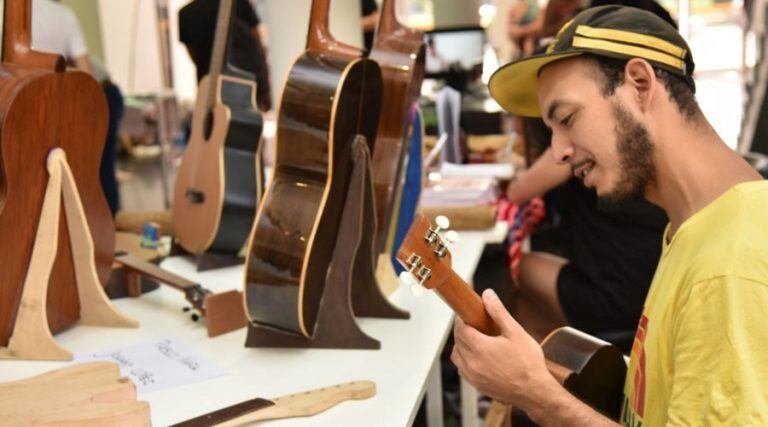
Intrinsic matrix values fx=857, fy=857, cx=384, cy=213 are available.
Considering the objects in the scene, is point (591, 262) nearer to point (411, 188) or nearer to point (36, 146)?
point (411, 188)

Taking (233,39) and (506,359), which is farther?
(233,39)

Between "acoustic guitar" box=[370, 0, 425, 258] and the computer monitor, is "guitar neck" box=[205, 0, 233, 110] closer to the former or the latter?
"acoustic guitar" box=[370, 0, 425, 258]

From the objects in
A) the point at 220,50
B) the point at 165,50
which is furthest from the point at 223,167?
the point at 165,50

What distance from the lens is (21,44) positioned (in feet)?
5.00

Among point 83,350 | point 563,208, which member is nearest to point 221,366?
point 83,350

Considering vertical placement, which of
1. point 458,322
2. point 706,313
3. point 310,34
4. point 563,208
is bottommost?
point 563,208

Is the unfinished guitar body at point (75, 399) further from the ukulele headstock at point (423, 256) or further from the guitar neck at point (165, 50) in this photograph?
the guitar neck at point (165, 50)

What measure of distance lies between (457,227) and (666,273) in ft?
4.06

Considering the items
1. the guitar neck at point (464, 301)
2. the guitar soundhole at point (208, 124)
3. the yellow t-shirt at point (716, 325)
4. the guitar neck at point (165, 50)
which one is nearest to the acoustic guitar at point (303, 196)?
the guitar neck at point (464, 301)

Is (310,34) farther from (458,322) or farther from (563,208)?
(563,208)

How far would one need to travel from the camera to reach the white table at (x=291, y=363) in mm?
1236

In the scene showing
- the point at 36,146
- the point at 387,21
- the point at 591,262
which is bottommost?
the point at 591,262

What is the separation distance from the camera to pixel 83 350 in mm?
1516

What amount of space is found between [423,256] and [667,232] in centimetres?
45
